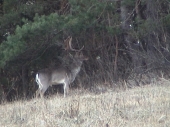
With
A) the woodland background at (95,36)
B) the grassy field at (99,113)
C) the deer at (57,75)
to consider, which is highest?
the woodland background at (95,36)

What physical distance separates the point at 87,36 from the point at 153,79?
4688 mm

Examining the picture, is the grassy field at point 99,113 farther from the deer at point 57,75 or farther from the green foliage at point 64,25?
the deer at point 57,75

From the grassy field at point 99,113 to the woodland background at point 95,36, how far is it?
167 inches

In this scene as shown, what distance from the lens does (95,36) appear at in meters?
20.0

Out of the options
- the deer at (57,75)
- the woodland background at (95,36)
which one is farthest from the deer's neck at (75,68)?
the woodland background at (95,36)

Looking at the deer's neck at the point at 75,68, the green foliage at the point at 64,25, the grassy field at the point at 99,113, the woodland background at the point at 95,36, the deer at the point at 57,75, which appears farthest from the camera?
the deer's neck at the point at 75,68

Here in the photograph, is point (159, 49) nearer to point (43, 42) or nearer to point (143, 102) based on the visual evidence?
point (43, 42)

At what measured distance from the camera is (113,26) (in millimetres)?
17938

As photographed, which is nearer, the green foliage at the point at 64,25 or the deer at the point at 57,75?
the green foliage at the point at 64,25

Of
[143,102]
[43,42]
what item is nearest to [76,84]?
[43,42]

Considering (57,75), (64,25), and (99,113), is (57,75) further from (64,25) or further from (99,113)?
(99,113)

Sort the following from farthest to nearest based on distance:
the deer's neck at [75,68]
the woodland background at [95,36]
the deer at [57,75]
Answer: the deer's neck at [75,68] → the deer at [57,75] → the woodland background at [95,36]

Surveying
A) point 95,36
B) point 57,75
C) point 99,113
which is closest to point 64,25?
point 95,36

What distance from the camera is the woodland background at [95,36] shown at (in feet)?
57.0
